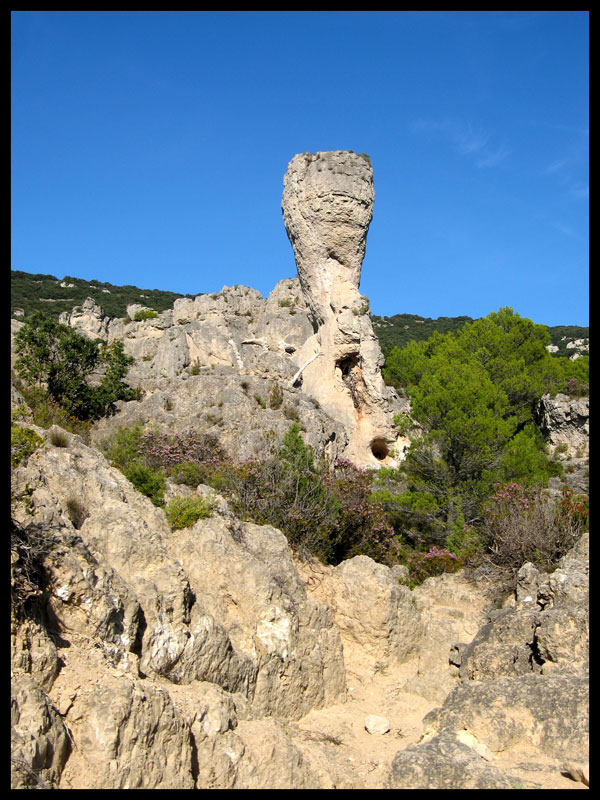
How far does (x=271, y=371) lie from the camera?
2264 cm

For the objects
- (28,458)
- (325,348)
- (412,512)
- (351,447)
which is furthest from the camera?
(325,348)

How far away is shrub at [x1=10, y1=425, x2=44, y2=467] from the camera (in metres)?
8.18

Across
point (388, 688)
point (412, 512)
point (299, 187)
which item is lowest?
point (388, 688)

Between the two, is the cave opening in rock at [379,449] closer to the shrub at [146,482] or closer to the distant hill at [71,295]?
the shrub at [146,482]

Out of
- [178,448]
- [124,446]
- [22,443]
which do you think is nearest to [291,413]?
[178,448]

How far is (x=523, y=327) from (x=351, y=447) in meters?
13.0

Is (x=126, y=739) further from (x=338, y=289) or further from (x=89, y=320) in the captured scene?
(x=89, y=320)

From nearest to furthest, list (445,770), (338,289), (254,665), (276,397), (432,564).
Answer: (445,770) < (254,665) < (432,564) < (276,397) < (338,289)

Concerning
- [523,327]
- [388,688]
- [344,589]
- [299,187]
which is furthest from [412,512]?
[523,327]

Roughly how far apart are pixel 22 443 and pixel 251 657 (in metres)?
4.02

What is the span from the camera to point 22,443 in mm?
8547

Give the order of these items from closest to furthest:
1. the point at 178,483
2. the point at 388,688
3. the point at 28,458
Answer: the point at 28,458 < the point at 388,688 < the point at 178,483

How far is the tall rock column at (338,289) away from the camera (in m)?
23.7

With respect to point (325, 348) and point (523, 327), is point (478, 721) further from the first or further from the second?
point (523, 327)
